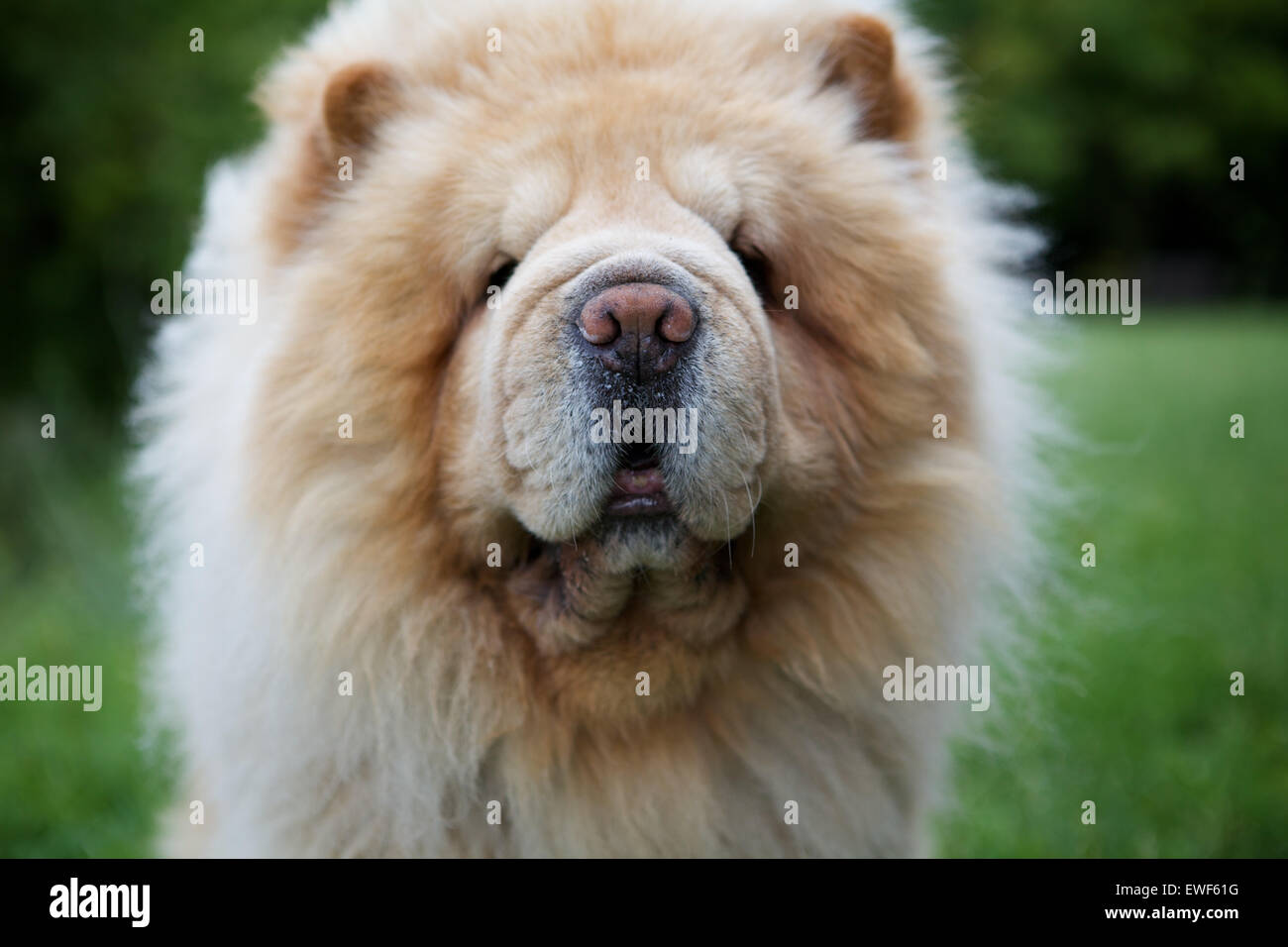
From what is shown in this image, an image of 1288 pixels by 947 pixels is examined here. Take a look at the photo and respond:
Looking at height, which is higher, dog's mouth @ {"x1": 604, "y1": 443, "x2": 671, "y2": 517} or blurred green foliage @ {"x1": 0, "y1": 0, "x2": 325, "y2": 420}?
blurred green foliage @ {"x1": 0, "y1": 0, "x2": 325, "y2": 420}

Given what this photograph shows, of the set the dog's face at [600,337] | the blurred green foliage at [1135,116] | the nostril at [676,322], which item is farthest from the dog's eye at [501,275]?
the blurred green foliage at [1135,116]

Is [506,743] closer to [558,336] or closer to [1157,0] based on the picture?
[558,336]

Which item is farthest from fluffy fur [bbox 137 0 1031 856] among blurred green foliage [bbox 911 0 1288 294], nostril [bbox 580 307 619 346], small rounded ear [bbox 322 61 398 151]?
blurred green foliage [bbox 911 0 1288 294]

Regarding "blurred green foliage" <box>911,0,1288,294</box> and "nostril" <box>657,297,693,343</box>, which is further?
"blurred green foliage" <box>911,0,1288,294</box>

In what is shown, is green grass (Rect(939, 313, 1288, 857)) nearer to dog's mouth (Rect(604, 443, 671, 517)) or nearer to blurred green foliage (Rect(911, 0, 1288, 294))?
dog's mouth (Rect(604, 443, 671, 517))

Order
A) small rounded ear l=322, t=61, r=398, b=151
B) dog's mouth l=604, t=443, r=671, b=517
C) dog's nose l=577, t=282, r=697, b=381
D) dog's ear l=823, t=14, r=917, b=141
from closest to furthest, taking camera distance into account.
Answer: dog's nose l=577, t=282, r=697, b=381, dog's mouth l=604, t=443, r=671, b=517, small rounded ear l=322, t=61, r=398, b=151, dog's ear l=823, t=14, r=917, b=141

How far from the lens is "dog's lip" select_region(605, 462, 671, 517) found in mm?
2416

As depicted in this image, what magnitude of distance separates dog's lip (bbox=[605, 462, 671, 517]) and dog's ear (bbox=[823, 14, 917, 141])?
1.16m

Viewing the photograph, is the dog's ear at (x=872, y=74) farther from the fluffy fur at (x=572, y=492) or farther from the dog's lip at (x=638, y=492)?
the dog's lip at (x=638, y=492)

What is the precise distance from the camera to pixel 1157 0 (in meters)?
26.4

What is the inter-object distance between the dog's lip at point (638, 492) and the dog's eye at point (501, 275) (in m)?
0.55

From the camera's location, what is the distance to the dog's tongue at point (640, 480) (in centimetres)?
241

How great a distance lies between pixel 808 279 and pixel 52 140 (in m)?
10.6

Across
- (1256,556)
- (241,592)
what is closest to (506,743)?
(241,592)
